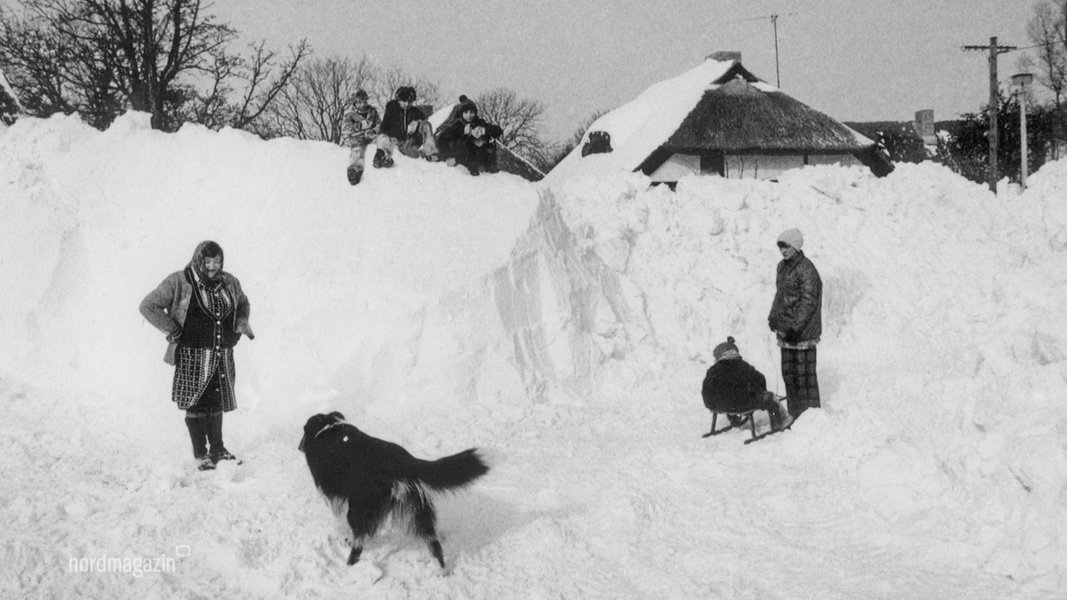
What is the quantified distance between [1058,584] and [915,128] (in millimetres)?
50533

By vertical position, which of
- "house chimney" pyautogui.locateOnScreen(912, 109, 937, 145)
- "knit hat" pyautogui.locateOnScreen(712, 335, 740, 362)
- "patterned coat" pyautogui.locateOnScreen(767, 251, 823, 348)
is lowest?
"knit hat" pyautogui.locateOnScreen(712, 335, 740, 362)

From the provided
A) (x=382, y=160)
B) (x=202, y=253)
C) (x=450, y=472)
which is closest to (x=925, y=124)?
(x=382, y=160)

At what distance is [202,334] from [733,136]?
1728 centimetres

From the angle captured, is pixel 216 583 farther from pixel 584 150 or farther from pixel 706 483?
pixel 584 150

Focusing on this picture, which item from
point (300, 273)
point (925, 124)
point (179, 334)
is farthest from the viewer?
point (925, 124)

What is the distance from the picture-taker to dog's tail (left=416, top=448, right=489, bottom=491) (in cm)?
369

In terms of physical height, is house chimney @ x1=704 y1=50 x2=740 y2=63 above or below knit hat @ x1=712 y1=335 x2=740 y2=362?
above

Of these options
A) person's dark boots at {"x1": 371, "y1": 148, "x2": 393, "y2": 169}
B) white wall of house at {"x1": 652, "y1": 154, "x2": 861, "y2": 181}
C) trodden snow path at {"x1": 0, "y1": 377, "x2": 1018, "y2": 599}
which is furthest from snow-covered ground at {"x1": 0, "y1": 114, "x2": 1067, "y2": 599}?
white wall of house at {"x1": 652, "y1": 154, "x2": 861, "y2": 181}

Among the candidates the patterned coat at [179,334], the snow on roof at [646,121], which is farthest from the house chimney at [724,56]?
the patterned coat at [179,334]

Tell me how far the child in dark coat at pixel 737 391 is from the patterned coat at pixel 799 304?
0.45m

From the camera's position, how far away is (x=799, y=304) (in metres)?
6.27

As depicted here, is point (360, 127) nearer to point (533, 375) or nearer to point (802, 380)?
point (533, 375)

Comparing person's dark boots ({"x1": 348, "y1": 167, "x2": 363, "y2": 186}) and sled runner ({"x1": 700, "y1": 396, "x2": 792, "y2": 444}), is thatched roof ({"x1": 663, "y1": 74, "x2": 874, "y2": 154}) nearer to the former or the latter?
person's dark boots ({"x1": 348, "y1": 167, "x2": 363, "y2": 186})

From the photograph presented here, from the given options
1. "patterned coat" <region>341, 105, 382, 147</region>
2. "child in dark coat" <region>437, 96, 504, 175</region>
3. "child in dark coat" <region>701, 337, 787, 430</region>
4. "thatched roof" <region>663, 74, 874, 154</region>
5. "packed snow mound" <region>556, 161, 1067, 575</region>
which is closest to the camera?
"packed snow mound" <region>556, 161, 1067, 575</region>
